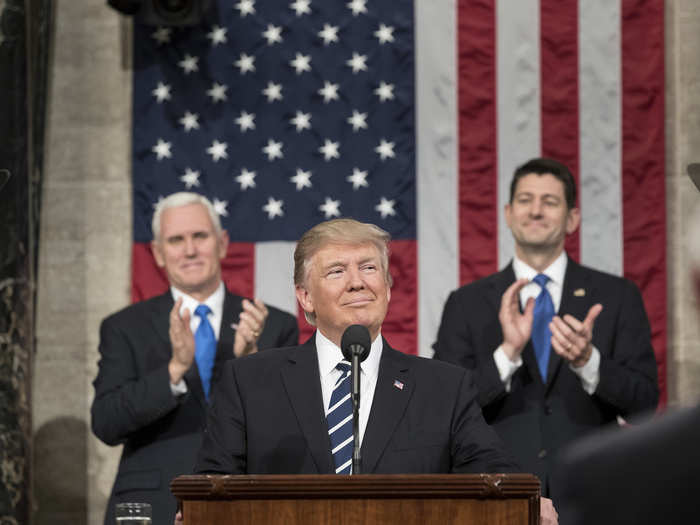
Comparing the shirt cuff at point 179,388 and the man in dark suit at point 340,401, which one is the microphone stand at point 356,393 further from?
the shirt cuff at point 179,388

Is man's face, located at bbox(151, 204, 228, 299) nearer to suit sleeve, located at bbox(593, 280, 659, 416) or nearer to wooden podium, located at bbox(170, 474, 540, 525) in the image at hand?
suit sleeve, located at bbox(593, 280, 659, 416)

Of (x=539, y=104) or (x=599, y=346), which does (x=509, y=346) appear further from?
(x=539, y=104)

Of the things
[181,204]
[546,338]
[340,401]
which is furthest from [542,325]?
[340,401]

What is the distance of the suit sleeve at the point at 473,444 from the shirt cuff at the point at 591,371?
1.38 metres

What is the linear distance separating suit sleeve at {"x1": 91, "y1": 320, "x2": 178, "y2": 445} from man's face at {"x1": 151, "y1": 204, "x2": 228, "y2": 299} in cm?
42

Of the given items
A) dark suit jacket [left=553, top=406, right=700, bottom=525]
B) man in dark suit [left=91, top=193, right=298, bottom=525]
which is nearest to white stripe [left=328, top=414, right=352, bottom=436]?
man in dark suit [left=91, top=193, right=298, bottom=525]

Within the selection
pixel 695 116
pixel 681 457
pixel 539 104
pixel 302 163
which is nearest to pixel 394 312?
pixel 302 163

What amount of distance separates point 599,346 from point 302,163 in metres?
1.99

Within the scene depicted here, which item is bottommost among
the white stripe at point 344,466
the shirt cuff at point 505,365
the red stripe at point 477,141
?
the white stripe at point 344,466

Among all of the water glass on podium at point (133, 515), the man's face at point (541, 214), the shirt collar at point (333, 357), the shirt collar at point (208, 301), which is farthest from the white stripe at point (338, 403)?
the man's face at point (541, 214)

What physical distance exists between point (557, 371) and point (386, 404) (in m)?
1.78

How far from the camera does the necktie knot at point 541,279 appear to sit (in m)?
5.42

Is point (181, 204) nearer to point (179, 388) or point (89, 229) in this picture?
point (179, 388)

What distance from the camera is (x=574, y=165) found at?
630cm
